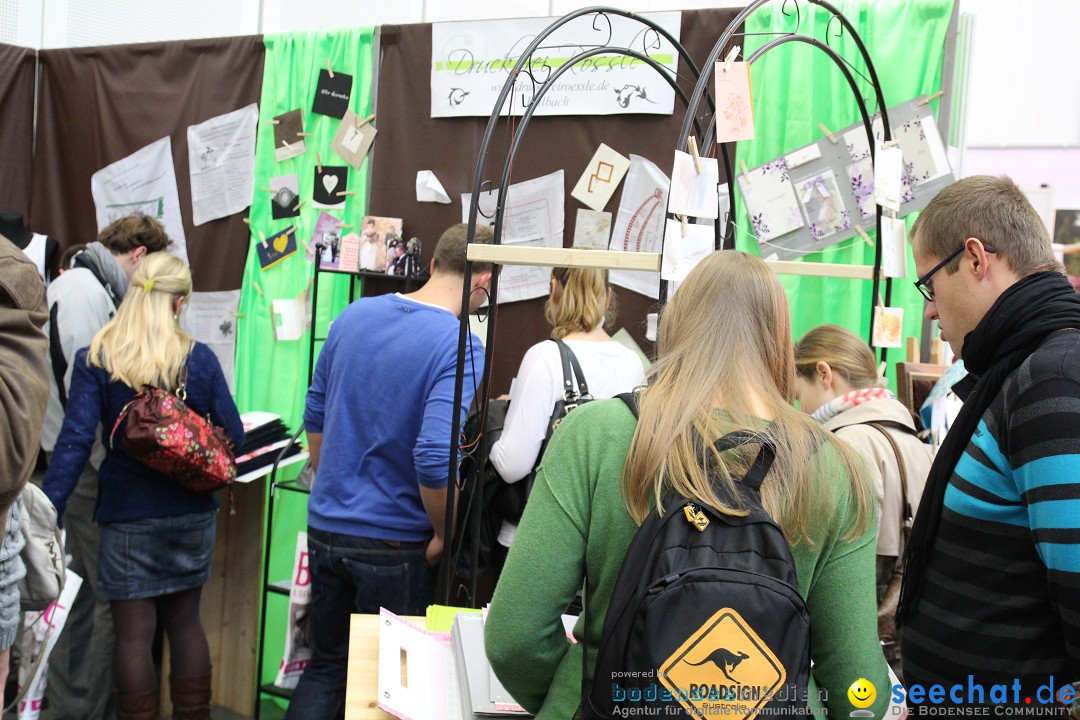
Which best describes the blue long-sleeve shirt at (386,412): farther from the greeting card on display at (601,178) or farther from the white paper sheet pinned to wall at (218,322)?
the white paper sheet pinned to wall at (218,322)

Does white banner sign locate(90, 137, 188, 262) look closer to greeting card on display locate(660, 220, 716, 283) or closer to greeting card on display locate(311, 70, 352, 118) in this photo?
greeting card on display locate(311, 70, 352, 118)

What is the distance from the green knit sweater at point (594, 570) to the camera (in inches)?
47.3

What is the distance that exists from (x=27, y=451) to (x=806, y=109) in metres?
2.53

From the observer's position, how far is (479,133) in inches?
139

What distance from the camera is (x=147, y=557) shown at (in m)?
2.83

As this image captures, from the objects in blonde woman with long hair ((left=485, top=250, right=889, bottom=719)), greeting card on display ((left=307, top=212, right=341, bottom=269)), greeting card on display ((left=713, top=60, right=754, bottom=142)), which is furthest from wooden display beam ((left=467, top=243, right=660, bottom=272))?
greeting card on display ((left=307, top=212, right=341, bottom=269))

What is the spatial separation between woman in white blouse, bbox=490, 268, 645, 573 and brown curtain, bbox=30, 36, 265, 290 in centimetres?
193

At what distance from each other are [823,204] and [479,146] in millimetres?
1294

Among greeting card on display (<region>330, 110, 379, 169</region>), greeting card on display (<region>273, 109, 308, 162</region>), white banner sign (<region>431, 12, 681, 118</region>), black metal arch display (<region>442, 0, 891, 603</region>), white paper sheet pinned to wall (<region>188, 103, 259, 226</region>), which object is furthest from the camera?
white paper sheet pinned to wall (<region>188, 103, 259, 226</region>)

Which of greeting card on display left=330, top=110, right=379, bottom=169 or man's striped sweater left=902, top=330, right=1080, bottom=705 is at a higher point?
greeting card on display left=330, top=110, right=379, bottom=169

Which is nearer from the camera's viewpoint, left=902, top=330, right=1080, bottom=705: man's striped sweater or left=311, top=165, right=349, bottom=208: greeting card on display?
left=902, top=330, right=1080, bottom=705: man's striped sweater

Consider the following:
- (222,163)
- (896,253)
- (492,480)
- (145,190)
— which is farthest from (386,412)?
(145,190)

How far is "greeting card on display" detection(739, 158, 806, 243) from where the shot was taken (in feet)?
10.2

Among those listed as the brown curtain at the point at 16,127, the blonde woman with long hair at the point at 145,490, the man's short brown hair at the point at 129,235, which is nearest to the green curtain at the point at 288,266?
the man's short brown hair at the point at 129,235
